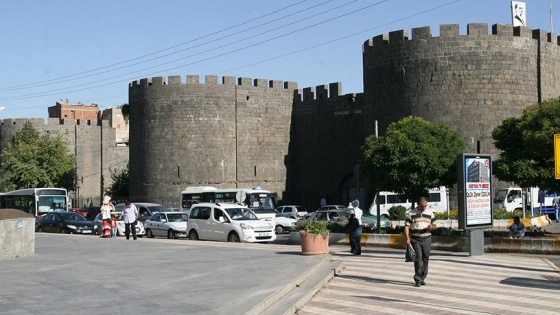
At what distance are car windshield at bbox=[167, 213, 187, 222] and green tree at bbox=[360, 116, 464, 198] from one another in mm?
7542

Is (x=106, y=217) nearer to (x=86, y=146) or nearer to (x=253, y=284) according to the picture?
(x=253, y=284)

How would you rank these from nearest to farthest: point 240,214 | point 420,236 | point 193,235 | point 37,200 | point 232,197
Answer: point 420,236 → point 240,214 → point 193,235 → point 232,197 → point 37,200

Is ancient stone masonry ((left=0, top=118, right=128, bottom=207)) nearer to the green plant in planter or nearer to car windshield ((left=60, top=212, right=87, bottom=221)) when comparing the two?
car windshield ((left=60, top=212, right=87, bottom=221))

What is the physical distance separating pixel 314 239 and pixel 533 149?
338 inches

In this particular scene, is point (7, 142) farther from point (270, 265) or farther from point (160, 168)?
point (270, 265)

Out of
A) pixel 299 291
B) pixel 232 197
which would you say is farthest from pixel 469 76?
pixel 299 291

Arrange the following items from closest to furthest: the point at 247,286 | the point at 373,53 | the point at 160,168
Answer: the point at 247,286 → the point at 373,53 → the point at 160,168

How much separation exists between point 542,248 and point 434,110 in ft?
65.3

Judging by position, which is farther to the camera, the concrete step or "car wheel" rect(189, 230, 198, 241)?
"car wheel" rect(189, 230, 198, 241)

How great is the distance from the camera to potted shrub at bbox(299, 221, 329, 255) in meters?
18.1

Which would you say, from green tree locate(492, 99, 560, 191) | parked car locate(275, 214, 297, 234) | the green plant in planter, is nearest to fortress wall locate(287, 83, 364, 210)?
parked car locate(275, 214, 297, 234)

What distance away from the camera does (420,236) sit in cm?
1368

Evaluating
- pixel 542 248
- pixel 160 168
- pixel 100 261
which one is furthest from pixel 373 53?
pixel 100 261

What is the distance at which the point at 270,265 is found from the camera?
1569 centimetres
